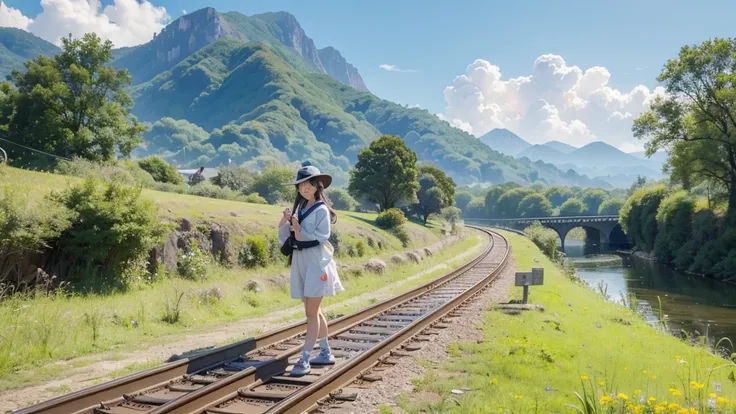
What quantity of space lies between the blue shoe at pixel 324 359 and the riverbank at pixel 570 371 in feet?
4.41

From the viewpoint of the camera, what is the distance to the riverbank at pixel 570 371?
5586 mm

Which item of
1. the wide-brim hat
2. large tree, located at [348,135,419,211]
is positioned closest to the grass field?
the wide-brim hat

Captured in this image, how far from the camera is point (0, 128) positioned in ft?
108

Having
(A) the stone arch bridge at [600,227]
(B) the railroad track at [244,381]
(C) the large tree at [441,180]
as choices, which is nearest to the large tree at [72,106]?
(B) the railroad track at [244,381]

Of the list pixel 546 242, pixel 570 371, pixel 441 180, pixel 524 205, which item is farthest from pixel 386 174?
pixel 524 205

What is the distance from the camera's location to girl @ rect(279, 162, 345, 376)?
670 centimetres

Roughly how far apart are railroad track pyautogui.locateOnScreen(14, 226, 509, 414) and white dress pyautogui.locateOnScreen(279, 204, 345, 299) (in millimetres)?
1051

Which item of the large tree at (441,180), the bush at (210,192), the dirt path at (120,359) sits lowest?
the dirt path at (120,359)

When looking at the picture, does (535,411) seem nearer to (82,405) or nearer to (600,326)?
(82,405)

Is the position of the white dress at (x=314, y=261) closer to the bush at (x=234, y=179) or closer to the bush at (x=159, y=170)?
the bush at (x=159, y=170)

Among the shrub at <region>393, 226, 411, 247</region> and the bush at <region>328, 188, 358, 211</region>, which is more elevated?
the bush at <region>328, 188, 358, 211</region>

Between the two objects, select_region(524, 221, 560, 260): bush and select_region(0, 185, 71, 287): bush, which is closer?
select_region(0, 185, 71, 287): bush

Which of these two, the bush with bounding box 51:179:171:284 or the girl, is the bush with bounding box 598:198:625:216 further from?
the girl

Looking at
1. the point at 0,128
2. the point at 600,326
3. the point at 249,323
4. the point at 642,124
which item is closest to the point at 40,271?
the point at 249,323
